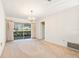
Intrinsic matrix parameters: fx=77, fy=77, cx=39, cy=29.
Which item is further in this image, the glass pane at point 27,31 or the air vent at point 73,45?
the glass pane at point 27,31

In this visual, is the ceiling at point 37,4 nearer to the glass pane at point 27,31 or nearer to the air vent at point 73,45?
the air vent at point 73,45

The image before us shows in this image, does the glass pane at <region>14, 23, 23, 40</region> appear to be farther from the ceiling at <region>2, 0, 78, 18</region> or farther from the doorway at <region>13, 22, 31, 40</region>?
the ceiling at <region>2, 0, 78, 18</region>

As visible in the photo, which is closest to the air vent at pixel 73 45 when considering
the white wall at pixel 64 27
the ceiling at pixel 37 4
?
the white wall at pixel 64 27

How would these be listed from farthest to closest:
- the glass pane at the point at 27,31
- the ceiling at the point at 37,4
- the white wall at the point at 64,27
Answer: the glass pane at the point at 27,31
the white wall at the point at 64,27
the ceiling at the point at 37,4

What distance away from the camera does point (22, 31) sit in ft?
31.5

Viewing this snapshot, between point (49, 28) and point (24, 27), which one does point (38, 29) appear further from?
point (49, 28)

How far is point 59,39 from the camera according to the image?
579 centimetres

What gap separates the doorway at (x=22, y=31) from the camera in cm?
917

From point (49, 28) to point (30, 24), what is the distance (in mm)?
3761

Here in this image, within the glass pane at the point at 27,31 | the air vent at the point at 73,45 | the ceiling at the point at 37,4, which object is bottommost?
the air vent at the point at 73,45

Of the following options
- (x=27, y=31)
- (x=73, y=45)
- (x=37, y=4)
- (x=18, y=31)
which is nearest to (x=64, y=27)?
(x=73, y=45)

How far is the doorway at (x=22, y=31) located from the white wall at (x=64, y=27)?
140 inches

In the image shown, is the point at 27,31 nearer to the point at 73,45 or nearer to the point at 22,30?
the point at 22,30

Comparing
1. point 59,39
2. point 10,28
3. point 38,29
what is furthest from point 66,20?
point 10,28
